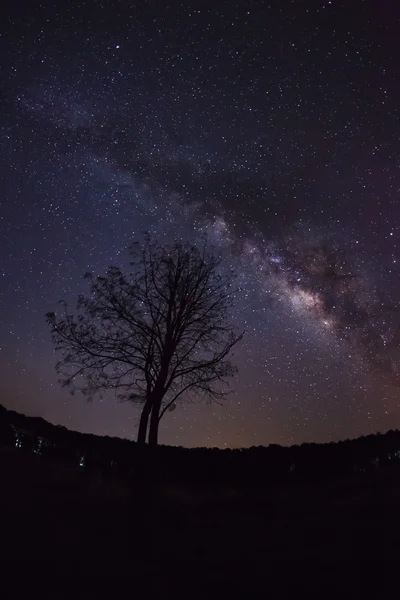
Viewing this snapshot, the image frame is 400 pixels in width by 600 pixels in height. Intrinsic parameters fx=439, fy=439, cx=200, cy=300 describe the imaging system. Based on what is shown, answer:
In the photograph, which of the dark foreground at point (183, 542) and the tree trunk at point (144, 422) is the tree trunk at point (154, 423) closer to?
the tree trunk at point (144, 422)

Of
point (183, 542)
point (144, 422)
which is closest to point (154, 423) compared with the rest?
point (144, 422)

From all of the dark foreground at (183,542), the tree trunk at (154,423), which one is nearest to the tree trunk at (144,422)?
the tree trunk at (154,423)

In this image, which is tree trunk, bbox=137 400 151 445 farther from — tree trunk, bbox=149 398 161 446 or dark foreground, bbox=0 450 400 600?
dark foreground, bbox=0 450 400 600

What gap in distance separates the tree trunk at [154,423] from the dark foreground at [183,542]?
2373 mm

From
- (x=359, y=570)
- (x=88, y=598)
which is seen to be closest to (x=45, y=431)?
(x=88, y=598)

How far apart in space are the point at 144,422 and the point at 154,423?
0.53 meters

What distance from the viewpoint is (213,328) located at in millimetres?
18859

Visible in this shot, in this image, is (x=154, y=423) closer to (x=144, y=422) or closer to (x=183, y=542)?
(x=144, y=422)

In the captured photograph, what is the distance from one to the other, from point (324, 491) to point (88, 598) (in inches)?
425

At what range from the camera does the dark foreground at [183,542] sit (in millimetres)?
6484

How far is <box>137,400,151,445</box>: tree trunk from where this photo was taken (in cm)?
1617

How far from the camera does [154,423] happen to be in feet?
52.8

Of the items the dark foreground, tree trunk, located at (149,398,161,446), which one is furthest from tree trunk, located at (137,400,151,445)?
the dark foreground

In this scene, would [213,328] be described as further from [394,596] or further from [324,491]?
[394,596]
